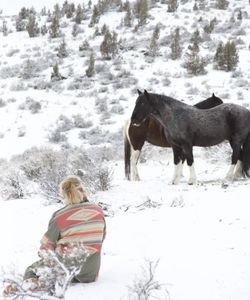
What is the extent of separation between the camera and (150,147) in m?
14.2

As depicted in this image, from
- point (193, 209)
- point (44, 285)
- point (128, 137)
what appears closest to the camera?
point (44, 285)

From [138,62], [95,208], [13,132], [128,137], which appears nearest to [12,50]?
[138,62]

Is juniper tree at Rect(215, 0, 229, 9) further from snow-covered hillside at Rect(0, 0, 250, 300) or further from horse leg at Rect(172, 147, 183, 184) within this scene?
horse leg at Rect(172, 147, 183, 184)

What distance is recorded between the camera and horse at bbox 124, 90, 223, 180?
33.3 feet

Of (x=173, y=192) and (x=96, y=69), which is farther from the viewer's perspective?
(x=96, y=69)

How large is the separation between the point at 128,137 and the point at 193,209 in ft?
13.1

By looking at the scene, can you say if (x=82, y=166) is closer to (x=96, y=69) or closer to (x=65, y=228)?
(x=65, y=228)

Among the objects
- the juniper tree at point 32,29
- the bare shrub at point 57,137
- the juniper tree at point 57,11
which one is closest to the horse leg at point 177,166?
the bare shrub at point 57,137

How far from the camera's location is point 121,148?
1488 cm

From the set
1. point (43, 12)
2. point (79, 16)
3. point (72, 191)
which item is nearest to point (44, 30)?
point (79, 16)

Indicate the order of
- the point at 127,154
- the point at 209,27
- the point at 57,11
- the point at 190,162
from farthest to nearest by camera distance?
the point at 57,11
the point at 209,27
the point at 127,154
the point at 190,162

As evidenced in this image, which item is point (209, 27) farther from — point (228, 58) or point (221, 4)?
point (228, 58)

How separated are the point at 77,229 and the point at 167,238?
59.9 inches

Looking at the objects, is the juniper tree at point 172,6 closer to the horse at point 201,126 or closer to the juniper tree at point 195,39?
the juniper tree at point 195,39
